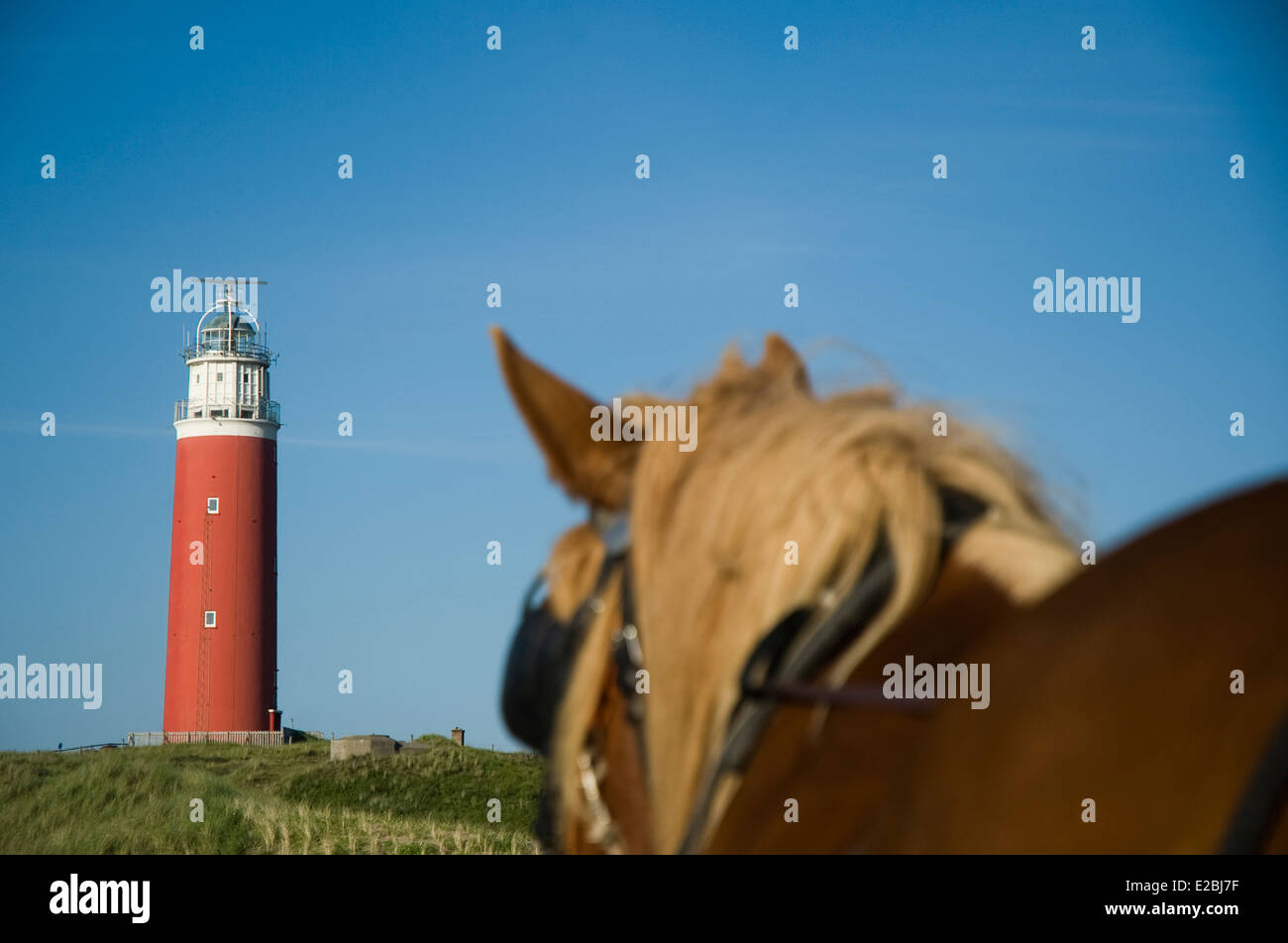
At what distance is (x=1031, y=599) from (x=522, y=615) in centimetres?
110

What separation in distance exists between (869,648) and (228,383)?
3155 cm

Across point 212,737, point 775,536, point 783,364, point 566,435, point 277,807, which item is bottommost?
point 212,737

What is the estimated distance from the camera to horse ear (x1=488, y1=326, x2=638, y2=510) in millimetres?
2164

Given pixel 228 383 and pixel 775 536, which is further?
pixel 228 383

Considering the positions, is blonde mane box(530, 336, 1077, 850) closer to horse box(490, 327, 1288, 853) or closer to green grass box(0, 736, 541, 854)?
horse box(490, 327, 1288, 853)

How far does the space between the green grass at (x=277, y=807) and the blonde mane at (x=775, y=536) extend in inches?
189

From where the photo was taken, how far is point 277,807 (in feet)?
35.9

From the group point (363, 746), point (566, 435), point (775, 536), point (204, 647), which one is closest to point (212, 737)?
point (204, 647)

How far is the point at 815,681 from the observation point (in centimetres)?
164

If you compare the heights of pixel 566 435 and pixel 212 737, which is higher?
pixel 566 435

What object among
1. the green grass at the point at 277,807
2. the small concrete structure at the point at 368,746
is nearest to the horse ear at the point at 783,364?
the green grass at the point at 277,807

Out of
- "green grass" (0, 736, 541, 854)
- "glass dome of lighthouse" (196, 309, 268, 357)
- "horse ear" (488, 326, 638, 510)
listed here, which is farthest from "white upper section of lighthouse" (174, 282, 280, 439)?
"horse ear" (488, 326, 638, 510)

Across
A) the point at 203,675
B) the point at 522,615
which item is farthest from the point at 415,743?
the point at 522,615

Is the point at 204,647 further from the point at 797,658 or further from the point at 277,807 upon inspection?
the point at 797,658
